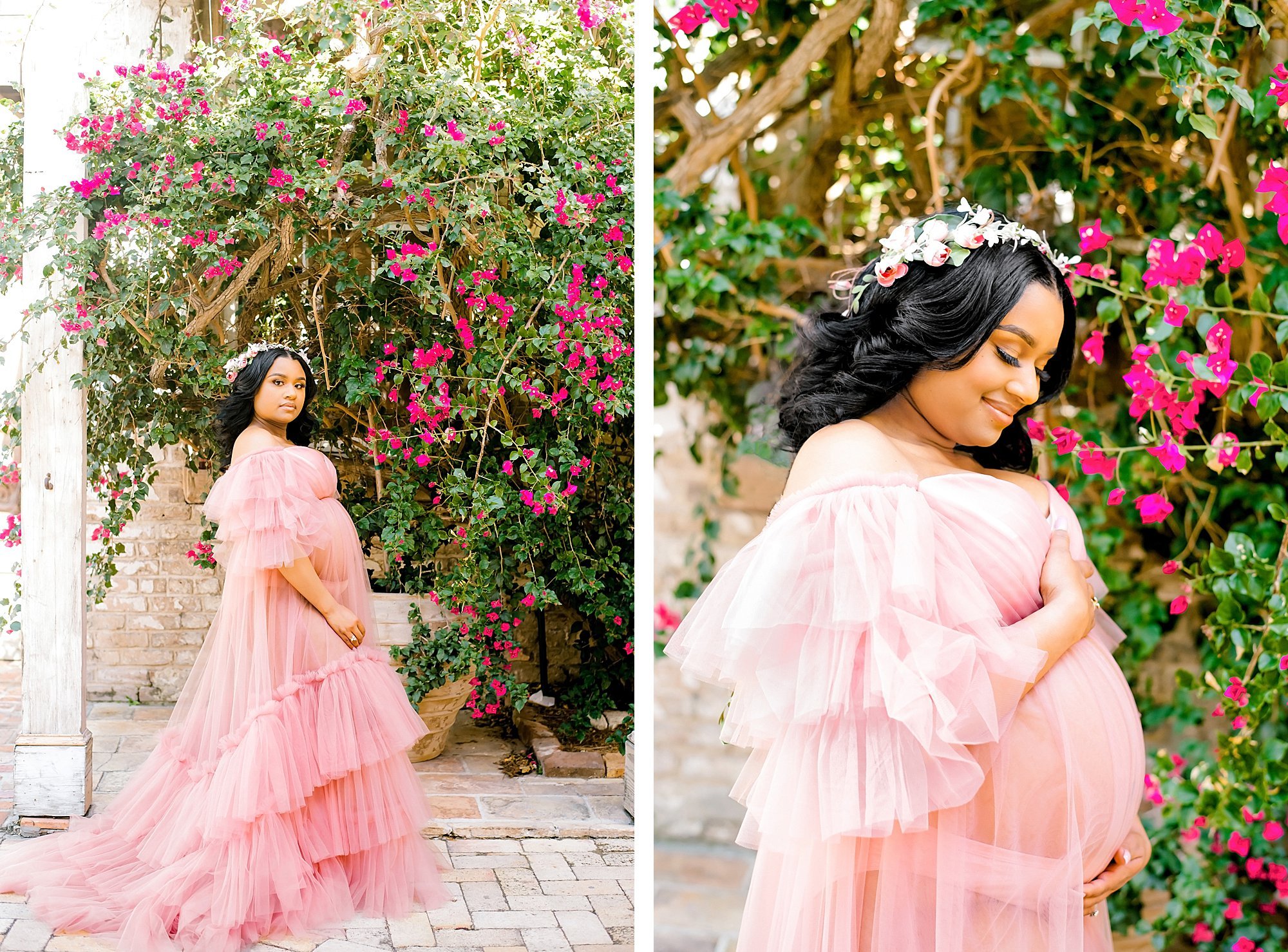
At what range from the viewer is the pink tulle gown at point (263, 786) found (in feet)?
7.53

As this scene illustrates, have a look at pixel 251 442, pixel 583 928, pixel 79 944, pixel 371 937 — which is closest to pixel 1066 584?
pixel 583 928

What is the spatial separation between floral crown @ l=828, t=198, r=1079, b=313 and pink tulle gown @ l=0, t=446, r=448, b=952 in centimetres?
164

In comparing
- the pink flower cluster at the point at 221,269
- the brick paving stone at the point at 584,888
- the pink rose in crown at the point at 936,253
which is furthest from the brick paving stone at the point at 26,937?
the pink rose in crown at the point at 936,253

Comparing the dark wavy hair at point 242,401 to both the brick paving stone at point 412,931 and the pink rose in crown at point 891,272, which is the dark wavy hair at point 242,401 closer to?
the brick paving stone at point 412,931

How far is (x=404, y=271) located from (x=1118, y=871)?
83.9 inches

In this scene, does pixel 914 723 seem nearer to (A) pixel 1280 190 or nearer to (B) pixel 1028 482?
(B) pixel 1028 482

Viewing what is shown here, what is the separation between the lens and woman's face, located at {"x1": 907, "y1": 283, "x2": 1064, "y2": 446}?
142cm

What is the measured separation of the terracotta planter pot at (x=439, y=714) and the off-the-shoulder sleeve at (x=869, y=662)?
5.53 ft

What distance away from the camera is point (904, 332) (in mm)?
1455

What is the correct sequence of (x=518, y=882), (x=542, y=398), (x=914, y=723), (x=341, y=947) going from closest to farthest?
(x=914, y=723), (x=341, y=947), (x=518, y=882), (x=542, y=398)

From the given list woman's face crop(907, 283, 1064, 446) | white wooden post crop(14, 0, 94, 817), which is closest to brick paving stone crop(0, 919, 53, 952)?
white wooden post crop(14, 0, 94, 817)

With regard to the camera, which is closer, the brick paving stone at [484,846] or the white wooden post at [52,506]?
the white wooden post at [52,506]

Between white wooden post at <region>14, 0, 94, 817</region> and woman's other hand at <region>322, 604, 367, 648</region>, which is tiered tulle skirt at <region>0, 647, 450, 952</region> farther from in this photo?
white wooden post at <region>14, 0, 94, 817</region>

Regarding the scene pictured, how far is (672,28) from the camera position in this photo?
2465 millimetres
